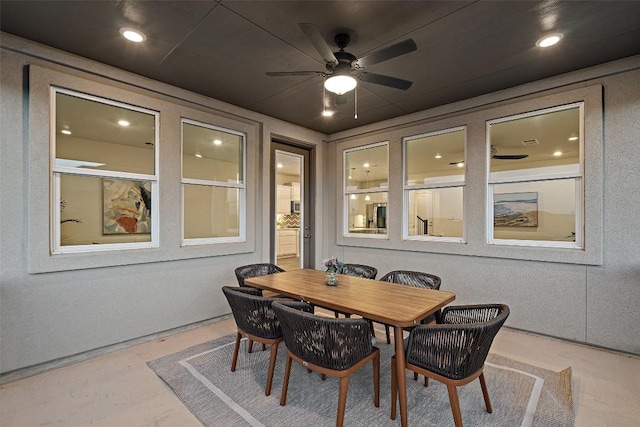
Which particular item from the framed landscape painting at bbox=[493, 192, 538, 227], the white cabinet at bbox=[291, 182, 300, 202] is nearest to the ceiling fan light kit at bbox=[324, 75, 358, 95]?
the framed landscape painting at bbox=[493, 192, 538, 227]

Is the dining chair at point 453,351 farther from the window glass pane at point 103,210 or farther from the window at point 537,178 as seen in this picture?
the window glass pane at point 103,210

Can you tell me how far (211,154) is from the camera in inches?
158

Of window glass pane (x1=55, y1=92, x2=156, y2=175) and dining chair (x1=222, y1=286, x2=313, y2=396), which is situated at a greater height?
window glass pane (x1=55, y1=92, x2=156, y2=175)

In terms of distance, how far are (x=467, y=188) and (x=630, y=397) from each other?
95.6 inches

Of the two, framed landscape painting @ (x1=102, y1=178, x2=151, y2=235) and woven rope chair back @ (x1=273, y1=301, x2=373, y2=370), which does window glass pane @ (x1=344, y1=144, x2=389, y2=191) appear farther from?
woven rope chair back @ (x1=273, y1=301, x2=373, y2=370)

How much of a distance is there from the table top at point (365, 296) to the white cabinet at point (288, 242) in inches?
93.6

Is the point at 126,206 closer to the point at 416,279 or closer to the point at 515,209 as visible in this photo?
the point at 416,279

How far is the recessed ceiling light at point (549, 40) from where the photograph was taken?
247cm

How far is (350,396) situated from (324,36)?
288cm

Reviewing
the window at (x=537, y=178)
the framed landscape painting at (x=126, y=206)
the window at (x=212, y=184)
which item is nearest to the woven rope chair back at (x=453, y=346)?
the window at (x=537, y=178)

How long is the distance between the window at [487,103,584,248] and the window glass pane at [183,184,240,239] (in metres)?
3.43

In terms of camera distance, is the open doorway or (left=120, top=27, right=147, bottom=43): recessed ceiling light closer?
(left=120, top=27, right=147, bottom=43): recessed ceiling light

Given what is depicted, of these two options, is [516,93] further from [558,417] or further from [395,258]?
[558,417]

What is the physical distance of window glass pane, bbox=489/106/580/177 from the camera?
3.32 meters
